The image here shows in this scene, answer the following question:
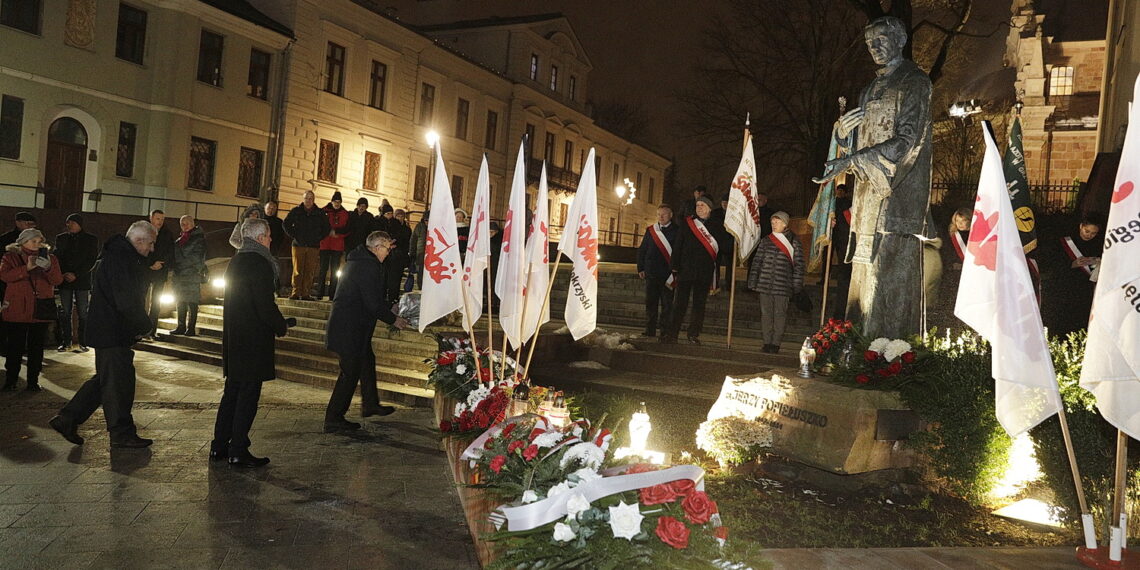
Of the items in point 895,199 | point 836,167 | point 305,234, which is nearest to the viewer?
point 836,167

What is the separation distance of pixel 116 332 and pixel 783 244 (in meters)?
7.81

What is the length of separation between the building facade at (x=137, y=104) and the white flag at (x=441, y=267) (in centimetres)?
2030

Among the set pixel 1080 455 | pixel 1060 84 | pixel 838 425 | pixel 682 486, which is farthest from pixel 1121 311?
pixel 1060 84

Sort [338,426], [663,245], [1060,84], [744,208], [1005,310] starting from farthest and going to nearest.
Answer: [1060,84], [663,245], [744,208], [338,426], [1005,310]

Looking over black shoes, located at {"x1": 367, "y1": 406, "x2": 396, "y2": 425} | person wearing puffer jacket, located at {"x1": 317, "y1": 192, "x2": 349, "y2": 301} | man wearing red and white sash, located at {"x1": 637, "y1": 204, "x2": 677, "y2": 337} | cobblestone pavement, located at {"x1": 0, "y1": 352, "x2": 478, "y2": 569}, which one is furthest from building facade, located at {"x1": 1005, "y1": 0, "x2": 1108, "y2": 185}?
cobblestone pavement, located at {"x1": 0, "y1": 352, "x2": 478, "y2": 569}

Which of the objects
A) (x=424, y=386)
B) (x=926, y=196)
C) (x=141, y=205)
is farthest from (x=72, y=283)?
(x=141, y=205)

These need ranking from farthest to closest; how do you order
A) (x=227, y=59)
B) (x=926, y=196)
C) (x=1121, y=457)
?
(x=227, y=59) → (x=926, y=196) → (x=1121, y=457)

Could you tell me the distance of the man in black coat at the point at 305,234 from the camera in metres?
15.2

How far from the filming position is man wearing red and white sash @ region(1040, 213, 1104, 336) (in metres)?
10.2

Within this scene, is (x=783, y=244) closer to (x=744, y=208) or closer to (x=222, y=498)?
(x=744, y=208)

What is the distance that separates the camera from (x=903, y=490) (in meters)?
6.72

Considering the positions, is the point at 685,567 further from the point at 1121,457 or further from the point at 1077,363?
the point at 1077,363

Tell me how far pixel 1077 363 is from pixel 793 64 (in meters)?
23.2

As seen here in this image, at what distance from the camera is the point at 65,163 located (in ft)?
85.9
